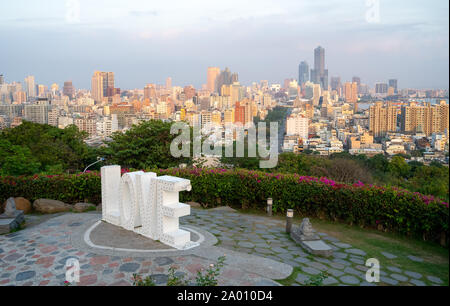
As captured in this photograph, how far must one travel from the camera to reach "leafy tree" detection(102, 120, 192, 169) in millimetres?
16547

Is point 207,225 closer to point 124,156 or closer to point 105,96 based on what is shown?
point 124,156

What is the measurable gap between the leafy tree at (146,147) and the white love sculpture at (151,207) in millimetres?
9059

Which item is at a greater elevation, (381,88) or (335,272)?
(381,88)

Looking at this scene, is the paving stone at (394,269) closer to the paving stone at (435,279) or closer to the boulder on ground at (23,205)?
the paving stone at (435,279)

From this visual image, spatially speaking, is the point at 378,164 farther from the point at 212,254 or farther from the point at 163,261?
the point at 163,261

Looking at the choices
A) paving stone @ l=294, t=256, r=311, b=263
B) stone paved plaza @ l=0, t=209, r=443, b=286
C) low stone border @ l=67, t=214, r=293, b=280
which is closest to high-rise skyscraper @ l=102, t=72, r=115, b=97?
stone paved plaza @ l=0, t=209, r=443, b=286

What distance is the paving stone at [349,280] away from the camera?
502 cm

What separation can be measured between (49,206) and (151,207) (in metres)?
3.78

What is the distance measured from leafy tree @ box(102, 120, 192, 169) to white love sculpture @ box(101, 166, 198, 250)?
906cm

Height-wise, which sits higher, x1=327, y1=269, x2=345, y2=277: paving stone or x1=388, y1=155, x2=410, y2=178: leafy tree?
x1=327, y1=269, x2=345, y2=277: paving stone

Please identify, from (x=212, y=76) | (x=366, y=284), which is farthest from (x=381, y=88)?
(x=366, y=284)

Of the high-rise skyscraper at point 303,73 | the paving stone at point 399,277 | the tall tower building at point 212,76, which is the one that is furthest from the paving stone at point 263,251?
the high-rise skyscraper at point 303,73

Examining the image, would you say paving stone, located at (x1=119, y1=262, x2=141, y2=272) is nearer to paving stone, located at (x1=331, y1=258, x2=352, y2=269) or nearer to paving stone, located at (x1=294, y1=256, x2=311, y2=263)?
paving stone, located at (x1=294, y1=256, x2=311, y2=263)

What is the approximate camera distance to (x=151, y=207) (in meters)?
6.52
